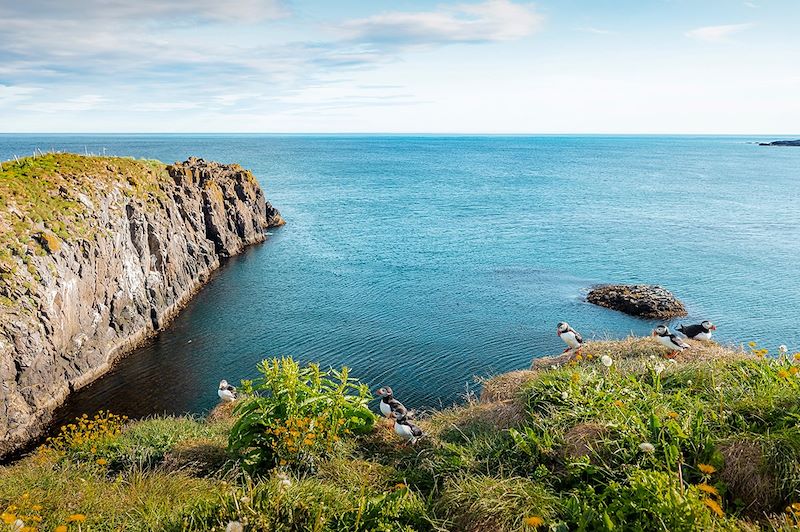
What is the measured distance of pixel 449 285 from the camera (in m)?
42.2

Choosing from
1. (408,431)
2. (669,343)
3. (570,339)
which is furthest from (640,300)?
(408,431)

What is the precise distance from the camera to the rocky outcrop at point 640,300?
3622 cm

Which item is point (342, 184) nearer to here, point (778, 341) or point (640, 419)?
point (778, 341)

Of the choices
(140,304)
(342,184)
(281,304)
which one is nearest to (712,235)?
(281,304)

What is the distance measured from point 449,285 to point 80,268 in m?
25.3

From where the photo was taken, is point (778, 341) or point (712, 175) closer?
point (778, 341)

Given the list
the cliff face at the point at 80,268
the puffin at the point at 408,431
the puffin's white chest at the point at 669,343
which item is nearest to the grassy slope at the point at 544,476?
the puffin at the point at 408,431

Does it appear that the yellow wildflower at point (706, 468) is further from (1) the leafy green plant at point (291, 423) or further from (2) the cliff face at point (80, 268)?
(2) the cliff face at point (80, 268)

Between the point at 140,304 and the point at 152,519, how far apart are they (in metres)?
29.3

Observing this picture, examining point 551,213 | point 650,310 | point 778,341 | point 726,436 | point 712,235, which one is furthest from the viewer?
point 551,213

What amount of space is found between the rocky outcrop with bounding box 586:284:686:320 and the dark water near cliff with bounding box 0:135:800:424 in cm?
113

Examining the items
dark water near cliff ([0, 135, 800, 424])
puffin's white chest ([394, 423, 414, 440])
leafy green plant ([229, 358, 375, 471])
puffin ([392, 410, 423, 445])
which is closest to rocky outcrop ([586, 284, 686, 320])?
dark water near cliff ([0, 135, 800, 424])

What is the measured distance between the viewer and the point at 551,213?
2921 inches

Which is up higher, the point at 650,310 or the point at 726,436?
the point at 726,436
